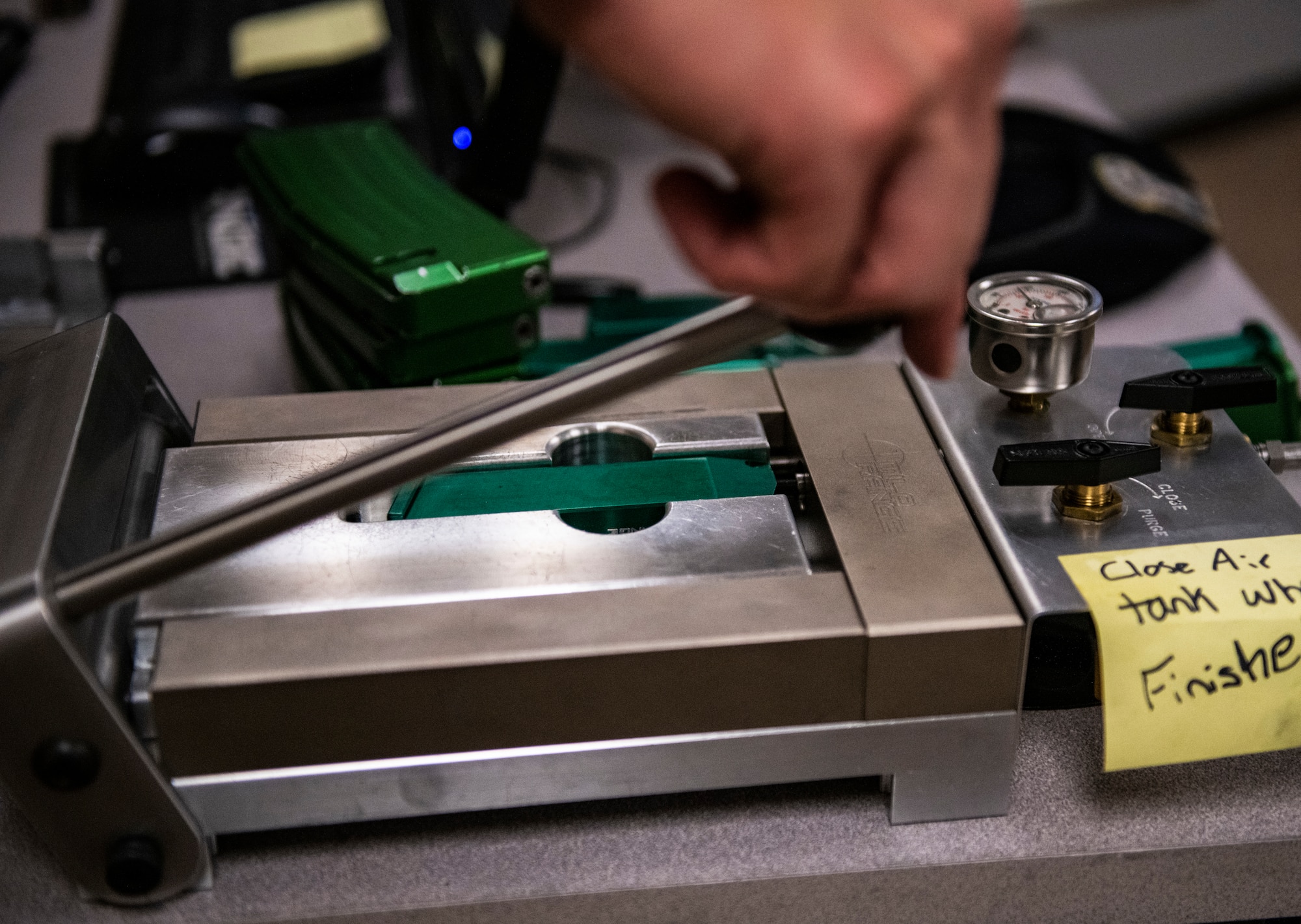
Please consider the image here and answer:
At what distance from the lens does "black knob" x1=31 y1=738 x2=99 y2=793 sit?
18.4 inches

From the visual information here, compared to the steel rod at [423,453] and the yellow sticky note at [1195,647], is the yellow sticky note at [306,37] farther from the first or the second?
the yellow sticky note at [1195,647]

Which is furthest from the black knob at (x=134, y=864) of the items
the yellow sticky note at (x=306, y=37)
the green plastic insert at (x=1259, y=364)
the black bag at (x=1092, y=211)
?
the yellow sticky note at (x=306, y=37)

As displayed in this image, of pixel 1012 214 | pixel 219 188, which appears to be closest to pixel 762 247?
pixel 1012 214

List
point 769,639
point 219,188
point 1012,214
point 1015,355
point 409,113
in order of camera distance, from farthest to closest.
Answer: point 409,113
point 219,188
point 1012,214
point 1015,355
point 769,639

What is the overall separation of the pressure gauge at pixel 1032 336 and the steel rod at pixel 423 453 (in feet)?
0.68

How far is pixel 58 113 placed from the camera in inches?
53.1

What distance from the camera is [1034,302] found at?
1.98 feet

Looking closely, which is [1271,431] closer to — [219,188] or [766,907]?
[766,907]

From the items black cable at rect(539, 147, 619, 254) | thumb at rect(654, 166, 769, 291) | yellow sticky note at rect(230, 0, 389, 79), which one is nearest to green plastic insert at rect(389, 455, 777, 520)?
thumb at rect(654, 166, 769, 291)

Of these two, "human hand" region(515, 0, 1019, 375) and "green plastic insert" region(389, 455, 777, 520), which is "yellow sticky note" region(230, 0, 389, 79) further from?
"human hand" region(515, 0, 1019, 375)

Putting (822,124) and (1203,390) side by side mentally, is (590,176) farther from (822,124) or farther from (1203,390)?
(822,124)

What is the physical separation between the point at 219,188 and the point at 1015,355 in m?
0.83

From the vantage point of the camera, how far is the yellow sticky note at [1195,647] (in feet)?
1.66

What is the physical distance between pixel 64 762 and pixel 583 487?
25 centimetres
